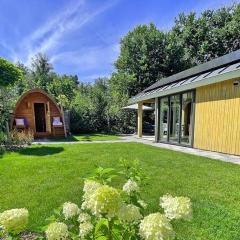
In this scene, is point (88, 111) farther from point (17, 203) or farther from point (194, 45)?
point (194, 45)

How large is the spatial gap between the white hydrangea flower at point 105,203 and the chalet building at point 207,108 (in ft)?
24.3

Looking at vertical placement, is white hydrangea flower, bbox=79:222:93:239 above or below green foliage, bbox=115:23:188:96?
below

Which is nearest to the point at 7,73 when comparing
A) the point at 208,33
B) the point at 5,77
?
the point at 5,77

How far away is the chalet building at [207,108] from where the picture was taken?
8062mm

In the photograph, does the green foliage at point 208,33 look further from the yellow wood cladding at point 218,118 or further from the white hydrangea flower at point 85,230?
the white hydrangea flower at point 85,230

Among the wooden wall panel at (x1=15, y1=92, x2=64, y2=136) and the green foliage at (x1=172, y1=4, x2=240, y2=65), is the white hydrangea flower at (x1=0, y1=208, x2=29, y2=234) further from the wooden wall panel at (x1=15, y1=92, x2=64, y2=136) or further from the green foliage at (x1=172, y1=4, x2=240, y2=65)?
the green foliage at (x1=172, y1=4, x2=240, y2=65)

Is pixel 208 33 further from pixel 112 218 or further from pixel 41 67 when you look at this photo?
pixel 112 218

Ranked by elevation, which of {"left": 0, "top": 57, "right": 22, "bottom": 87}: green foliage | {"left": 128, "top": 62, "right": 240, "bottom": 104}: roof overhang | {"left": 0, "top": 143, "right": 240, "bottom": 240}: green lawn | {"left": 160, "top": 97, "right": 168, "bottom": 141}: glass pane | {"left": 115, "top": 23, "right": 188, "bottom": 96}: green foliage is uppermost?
{"left": 115, "top": 23, "right": 188, "bottom": 96}: green foliage

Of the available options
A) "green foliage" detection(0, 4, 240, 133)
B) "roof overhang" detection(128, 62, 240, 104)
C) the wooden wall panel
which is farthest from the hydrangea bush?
"green foliage" detection(0, 4, 240, 133)

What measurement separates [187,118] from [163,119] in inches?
79.7

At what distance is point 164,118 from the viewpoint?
485 inches

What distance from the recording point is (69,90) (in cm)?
2983

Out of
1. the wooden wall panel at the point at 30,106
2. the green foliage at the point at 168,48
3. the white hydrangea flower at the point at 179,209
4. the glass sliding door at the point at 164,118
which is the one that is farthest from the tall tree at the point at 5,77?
the white hydrangea flower at the point at 179,209

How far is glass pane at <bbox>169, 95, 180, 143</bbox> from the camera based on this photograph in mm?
11031
